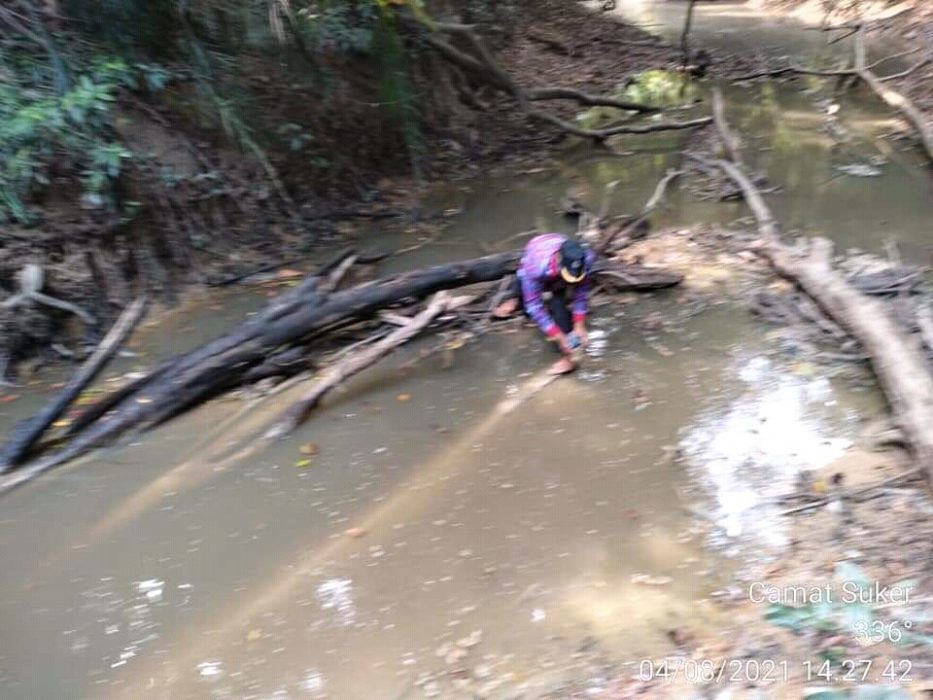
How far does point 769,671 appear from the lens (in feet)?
10.0

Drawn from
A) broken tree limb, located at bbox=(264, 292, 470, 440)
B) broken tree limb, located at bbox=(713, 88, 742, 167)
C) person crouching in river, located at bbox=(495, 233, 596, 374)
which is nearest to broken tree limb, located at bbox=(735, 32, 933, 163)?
broken tree limb, located at bbox=(713, 88, 742, 167)

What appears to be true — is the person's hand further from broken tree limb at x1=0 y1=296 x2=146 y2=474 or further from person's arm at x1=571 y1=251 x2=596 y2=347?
broken tree limb at x1=0 y1=296 x2=146 y2=474

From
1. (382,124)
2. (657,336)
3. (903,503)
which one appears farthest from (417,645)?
(382,124)

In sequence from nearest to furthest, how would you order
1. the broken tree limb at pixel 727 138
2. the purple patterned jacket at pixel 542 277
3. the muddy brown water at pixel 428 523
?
the muddy brown water at pixel 428 523
the purple patterned jacket at pixel 542 277
the broken tree limb at pixel 727 138

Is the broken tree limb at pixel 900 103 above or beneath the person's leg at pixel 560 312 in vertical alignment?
above

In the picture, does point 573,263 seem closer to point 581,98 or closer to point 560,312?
point 560,312

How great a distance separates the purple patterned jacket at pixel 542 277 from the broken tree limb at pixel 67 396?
325 centimetres

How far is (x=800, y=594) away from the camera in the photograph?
11.5 feet

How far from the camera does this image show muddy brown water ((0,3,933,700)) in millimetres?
3576

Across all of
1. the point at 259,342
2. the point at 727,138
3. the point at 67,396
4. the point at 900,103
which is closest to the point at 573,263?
the point at 259,342

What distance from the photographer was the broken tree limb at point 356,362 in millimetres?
5293

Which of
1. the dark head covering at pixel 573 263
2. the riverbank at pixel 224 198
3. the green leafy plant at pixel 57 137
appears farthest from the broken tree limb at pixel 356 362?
the green leafy plant at pixel 57 137

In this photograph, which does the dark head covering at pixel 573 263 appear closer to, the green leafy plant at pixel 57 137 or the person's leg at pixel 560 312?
the person's leg at pixel 560 312

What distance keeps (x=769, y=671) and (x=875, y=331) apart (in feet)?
10.5
